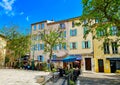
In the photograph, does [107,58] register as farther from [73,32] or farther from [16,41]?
[16,41]

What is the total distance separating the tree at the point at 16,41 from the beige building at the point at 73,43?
21.5 ft

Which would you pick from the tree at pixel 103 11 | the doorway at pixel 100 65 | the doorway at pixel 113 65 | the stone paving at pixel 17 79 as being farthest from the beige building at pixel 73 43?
the tree at pixel 103 11

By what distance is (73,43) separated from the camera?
4569cm

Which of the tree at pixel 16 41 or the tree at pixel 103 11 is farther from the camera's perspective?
the tree at pixel 16 41

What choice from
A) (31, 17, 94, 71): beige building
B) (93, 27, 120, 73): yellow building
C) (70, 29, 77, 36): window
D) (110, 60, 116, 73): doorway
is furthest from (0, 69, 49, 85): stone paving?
(70, 29, 77, 36): window

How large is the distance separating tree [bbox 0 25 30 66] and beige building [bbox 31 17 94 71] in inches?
258

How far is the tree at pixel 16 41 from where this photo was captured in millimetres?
45781

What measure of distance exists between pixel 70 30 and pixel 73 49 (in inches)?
191

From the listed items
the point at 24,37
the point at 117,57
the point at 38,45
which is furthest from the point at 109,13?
the point at 38,45

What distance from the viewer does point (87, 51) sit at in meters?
42.9

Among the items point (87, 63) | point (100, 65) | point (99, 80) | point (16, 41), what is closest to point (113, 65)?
point (100, 65)

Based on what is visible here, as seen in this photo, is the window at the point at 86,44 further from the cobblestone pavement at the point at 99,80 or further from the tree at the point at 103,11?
the tree at the point at 103,11

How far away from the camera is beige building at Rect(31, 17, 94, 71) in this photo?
42.7 m

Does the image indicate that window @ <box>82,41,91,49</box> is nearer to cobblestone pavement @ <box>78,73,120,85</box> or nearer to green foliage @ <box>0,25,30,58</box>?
green foliage @ <box>0,25,30,58</box>
